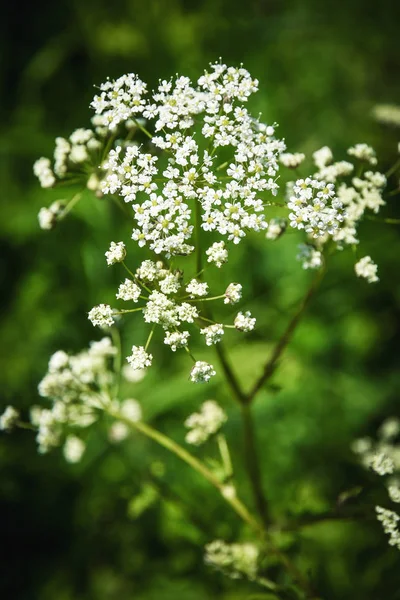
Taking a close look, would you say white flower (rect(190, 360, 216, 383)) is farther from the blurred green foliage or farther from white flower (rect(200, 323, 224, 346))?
the blurred green foliage

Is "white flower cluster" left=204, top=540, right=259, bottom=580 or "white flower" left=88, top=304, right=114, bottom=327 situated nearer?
"white flower" left=88, top=304, right=114, bottom=327

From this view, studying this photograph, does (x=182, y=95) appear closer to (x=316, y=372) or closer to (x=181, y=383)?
(x=181, y=383)

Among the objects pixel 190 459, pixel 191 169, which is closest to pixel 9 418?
pixel 190 459

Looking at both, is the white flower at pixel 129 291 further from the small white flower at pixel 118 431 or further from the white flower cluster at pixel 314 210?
the small white flower at pixel 118 431

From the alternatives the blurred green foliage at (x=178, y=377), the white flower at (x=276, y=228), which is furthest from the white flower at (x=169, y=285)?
the blurred green foliage at (x=178, y=377)

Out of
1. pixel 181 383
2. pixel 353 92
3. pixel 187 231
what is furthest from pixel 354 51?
pixel 187 231

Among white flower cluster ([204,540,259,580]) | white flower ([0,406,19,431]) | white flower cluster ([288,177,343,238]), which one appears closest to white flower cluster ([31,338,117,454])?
white flower ([0,406,19,431])

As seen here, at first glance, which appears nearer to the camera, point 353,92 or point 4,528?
point 4,528
